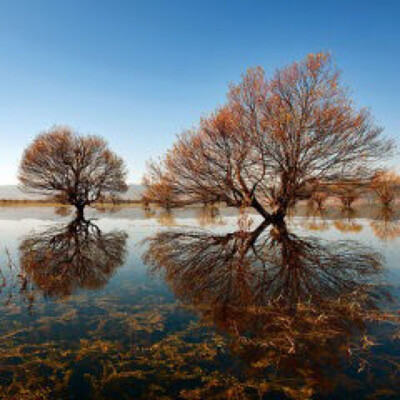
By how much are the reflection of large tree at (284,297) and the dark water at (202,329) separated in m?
0.03

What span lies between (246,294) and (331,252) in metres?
6.72

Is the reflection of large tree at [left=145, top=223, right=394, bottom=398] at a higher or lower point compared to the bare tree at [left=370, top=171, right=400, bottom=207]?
lower

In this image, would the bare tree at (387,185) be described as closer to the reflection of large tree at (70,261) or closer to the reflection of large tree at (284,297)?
the reflection of large tree at (284,297)

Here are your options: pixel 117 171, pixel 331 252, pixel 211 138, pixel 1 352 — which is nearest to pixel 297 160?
pixel 211 138

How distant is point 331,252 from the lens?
12.1 meters

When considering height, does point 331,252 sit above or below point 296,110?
below

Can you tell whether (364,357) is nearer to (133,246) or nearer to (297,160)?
(133,246)

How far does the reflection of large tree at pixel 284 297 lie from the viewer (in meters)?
4.15

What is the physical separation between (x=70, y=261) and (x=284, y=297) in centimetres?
769

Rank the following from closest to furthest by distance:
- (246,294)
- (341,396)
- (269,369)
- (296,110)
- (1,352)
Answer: (341,396)
(269,369)
(1,352)
(246,294)
(296,110)

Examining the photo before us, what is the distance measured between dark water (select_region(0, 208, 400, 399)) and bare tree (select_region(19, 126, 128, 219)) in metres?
30.0

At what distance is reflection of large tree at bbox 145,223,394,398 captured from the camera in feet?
13.6

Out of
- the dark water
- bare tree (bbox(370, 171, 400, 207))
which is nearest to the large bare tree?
bare tree (bbox(370, 171, 400, 207))

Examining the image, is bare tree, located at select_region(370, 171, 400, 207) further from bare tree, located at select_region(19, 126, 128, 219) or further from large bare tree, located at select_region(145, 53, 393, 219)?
bare tree, located at select_region(19, 126, 128, 219)
